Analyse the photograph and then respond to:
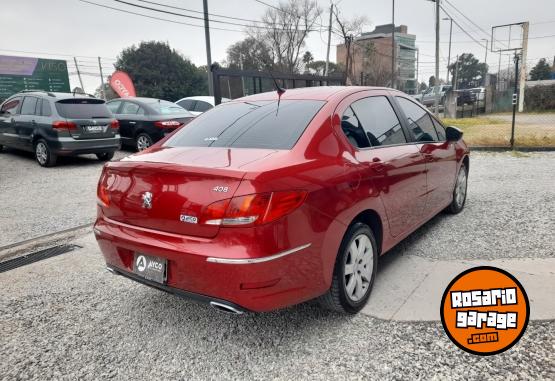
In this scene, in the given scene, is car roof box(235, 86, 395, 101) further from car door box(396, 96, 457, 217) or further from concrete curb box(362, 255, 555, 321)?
concrete curb box(362, 255, 555, 321)

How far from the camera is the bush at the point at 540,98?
80.7ft

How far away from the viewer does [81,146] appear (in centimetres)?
931

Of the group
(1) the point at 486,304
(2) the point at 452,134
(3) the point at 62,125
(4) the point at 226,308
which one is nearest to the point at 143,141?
(3) the point at 62,125

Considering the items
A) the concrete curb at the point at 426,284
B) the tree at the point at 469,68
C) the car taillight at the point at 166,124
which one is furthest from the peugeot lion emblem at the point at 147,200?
the tree at the point at 469,68

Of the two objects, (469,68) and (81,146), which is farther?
(469,68)

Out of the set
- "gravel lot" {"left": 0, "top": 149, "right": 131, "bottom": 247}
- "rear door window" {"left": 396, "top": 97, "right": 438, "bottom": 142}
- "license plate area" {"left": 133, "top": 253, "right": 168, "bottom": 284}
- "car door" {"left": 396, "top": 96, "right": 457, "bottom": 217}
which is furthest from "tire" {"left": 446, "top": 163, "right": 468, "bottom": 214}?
"gravel lot" {"left": 0, "top": 149, "right": 131, "bottom": 247}

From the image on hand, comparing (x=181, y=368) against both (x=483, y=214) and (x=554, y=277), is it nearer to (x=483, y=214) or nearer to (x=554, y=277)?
(x=554, y=277)

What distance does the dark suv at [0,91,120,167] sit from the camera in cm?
913

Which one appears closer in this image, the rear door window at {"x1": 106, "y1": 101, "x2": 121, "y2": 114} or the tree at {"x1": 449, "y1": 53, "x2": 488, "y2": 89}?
the rear door window at {"x1": 106, "y1": 101, "x2": 121, "y2": 114}

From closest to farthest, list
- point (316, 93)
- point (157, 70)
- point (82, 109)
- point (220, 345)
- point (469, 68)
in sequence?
point (220, 345)
point (316, 93)
point (82, 109)
point (157, 70)
point (469, 68)

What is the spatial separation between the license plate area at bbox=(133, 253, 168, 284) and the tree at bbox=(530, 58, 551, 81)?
6675 cm

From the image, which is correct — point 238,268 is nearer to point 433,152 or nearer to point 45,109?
point 433,152

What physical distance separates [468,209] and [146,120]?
26.7ft

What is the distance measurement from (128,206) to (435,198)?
9.84ft
